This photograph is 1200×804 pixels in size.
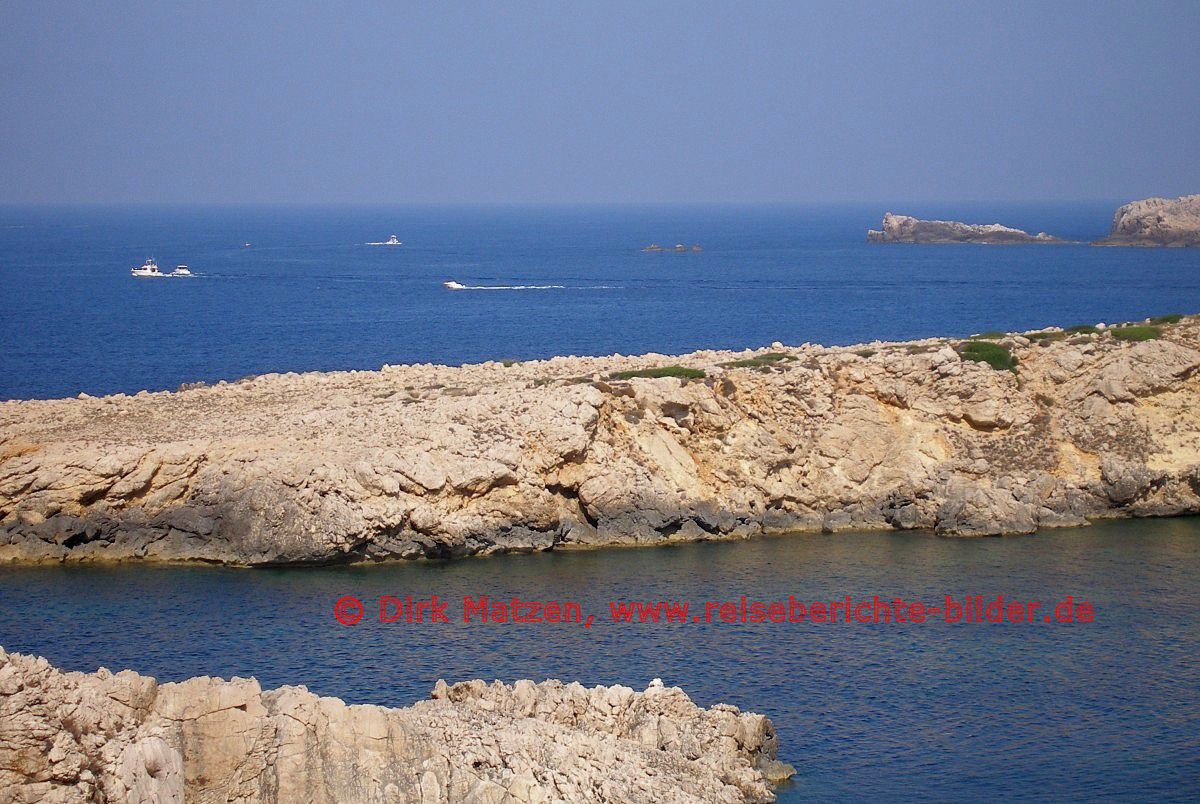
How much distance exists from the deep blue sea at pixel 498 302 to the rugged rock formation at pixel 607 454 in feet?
77.5

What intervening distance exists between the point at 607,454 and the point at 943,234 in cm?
13534

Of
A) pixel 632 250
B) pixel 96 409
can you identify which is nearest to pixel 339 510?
pixel 96 409

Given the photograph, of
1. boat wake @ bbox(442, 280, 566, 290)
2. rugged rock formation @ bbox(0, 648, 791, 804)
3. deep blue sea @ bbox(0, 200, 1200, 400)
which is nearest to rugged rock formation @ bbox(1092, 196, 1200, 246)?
deep blue sea @ bbox(0, 200, 1200, 400)

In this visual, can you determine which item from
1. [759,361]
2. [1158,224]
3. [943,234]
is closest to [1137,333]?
[759,361]

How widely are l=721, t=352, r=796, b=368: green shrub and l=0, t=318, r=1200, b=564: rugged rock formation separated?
211 mm

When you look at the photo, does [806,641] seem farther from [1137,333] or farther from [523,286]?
[523,286]

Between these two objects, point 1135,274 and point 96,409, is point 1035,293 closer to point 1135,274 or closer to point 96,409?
point 1135,274

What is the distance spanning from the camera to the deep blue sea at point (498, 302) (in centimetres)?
7444

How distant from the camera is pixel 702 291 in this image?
107m

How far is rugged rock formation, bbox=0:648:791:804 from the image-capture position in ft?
61.2

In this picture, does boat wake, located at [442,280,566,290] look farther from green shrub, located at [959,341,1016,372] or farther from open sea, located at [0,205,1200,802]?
green shrub, located at [959,341,1016,372]

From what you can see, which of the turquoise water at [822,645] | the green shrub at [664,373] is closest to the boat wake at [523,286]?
the green shrub at [664,373]

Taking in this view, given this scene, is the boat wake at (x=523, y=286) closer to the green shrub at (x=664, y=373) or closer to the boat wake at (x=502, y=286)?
the boat wake at (x=502, y=286)

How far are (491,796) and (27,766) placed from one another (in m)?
6.31
